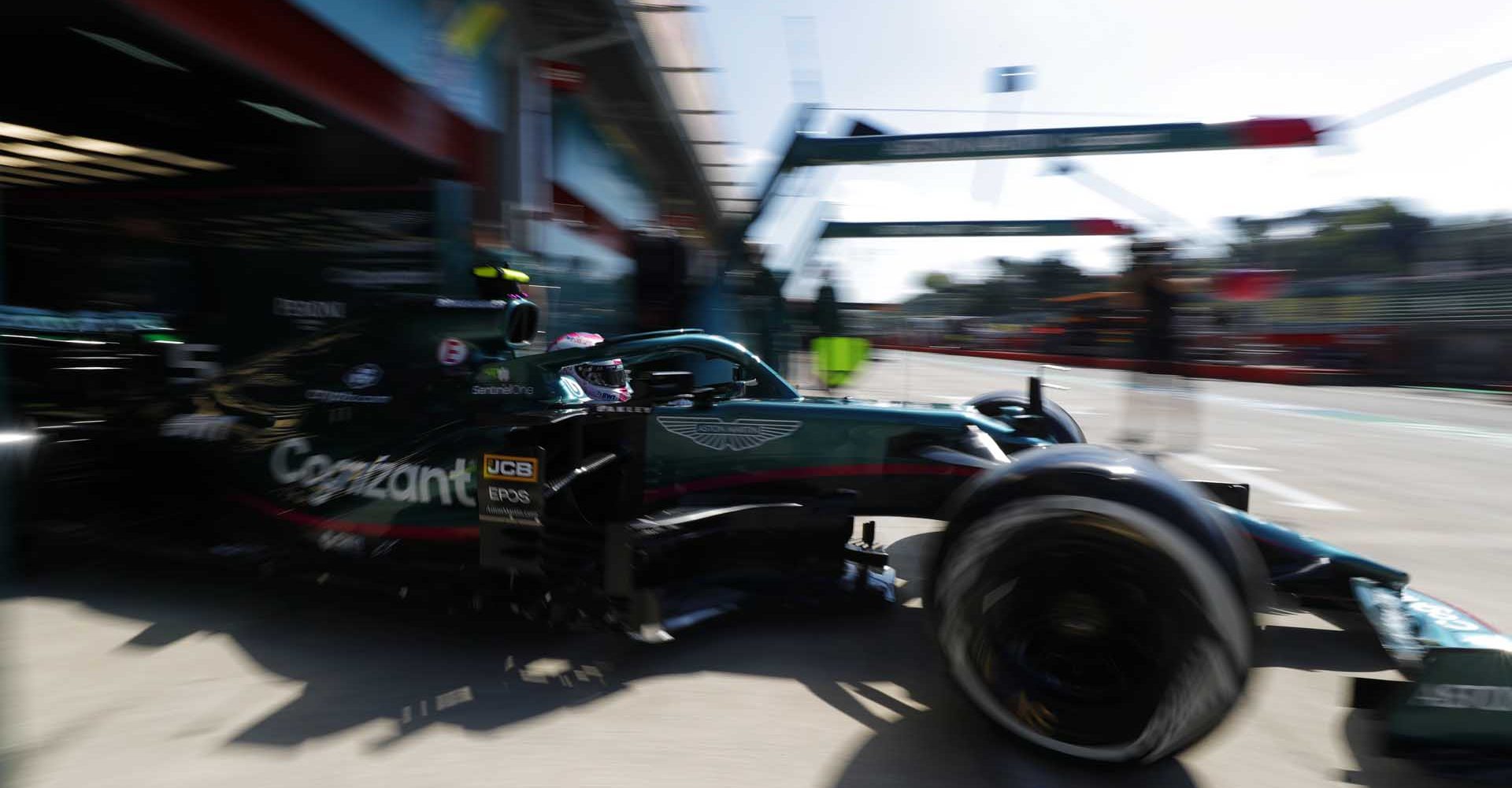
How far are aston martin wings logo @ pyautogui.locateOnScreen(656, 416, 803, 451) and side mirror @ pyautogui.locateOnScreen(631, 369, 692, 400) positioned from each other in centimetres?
16

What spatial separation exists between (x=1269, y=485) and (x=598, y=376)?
16.9 ft

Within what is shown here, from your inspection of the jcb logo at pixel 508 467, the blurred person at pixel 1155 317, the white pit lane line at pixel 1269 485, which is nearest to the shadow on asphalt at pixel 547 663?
the jcb logo at pixel 508 467

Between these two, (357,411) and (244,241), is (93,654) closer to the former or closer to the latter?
(357,411)

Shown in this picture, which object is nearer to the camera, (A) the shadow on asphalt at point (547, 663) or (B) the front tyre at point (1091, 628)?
(B) the front tyre at point (1091, 628)

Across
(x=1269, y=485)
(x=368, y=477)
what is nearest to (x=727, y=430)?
(x=368, y=477)

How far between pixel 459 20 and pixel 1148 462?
7708mm

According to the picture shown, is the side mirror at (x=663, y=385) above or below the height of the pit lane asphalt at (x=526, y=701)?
above

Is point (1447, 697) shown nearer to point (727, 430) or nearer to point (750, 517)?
point (750, 517)

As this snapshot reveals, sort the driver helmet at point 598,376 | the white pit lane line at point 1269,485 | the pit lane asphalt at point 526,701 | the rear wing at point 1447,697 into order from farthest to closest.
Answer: the white pit lane line at point 1269,485 → the driver helmet at point 598,376 → the pit lane asphalt at point 526,701 → the rear wing at point 1447,697

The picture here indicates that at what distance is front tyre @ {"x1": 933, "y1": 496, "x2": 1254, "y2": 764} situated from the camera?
1807mm

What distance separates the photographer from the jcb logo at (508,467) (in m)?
2.65

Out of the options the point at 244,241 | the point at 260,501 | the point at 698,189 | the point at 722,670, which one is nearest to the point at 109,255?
the point at 244,241

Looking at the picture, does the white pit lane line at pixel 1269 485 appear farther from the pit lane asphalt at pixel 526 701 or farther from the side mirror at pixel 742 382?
the side mirror at pixel 742 382

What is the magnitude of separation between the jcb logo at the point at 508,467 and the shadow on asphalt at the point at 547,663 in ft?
2.08
